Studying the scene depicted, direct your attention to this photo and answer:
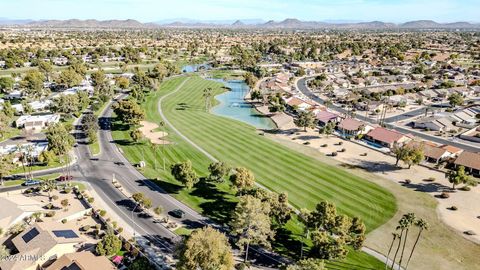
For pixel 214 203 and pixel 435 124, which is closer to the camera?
pixel 214 203

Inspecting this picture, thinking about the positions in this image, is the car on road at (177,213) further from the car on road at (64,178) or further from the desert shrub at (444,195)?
the desert shrub at (444,195)

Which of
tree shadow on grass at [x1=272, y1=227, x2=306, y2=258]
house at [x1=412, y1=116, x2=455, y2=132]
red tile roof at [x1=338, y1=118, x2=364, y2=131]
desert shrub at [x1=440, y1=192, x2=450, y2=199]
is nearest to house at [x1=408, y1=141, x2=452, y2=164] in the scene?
desert shrub at [x1=440, y1=192, x2=450, y2=199]

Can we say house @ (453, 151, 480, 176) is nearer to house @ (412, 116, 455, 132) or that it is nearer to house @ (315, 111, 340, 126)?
house @ (412, 116, 455, 132)

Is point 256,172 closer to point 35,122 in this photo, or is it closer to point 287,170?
point 287,170

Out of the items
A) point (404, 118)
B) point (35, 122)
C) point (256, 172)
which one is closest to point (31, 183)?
point (35, 122)

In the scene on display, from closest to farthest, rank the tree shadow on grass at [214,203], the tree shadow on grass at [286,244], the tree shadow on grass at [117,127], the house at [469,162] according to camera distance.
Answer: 1. the tree shadow on grass at [286,244]
2. the tree shadow on grass at [214,203]
3. the house at [469,162]
4. the tree shadow on grass at [117,127]

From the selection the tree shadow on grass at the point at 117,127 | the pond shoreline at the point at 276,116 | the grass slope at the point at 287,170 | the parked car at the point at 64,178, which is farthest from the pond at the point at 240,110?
the parked car at the point at 64,178
